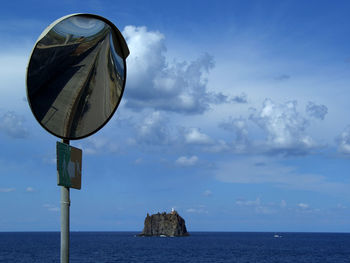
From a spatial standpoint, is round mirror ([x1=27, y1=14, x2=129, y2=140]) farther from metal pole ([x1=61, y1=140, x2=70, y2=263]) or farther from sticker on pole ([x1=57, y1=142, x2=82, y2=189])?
metal pole ([x1=61, y1=140, x2=70, y2=263])

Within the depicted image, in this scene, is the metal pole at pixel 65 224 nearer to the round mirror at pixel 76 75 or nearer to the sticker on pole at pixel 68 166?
the sticker on pole at pixel 68 166

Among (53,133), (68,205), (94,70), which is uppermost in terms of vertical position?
(94,70)

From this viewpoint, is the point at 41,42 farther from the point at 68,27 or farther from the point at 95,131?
the point at 95,131

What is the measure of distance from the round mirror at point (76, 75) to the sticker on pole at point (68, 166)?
36 centimetres

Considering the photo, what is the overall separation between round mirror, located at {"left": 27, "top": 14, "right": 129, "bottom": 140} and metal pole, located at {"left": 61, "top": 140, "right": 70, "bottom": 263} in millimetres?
840

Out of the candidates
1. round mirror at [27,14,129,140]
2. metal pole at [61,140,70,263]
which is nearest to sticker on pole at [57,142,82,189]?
metal pole at [61,140,70,263]

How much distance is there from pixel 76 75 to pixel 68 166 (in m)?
1.41

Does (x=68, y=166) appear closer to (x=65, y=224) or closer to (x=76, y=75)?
(x=65, y=224)

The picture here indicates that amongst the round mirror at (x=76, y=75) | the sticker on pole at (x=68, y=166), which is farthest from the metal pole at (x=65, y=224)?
the round mirror at (x=76, y=75)

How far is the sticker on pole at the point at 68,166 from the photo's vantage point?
242 inches

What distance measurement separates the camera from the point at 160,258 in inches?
3927

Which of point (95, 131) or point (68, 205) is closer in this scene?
point (68, 205)

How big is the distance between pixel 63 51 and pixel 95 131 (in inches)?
48.7

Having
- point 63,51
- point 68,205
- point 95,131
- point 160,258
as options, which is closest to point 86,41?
point 63,51
